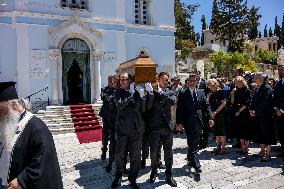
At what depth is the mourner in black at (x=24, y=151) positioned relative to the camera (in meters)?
2.84

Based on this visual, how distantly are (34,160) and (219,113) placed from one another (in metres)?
6.28

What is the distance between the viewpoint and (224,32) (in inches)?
1516

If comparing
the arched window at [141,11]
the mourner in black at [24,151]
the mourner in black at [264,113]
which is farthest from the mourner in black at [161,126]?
the arched window at [141,11]

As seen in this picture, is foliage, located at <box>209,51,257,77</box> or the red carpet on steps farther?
foliage, located at <box>209,51,257,77</box>

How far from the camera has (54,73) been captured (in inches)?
621

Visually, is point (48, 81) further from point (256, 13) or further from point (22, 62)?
point (256, 13)

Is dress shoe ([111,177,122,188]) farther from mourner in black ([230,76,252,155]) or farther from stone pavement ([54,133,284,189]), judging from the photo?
mourner in black ([230,76,252,155])

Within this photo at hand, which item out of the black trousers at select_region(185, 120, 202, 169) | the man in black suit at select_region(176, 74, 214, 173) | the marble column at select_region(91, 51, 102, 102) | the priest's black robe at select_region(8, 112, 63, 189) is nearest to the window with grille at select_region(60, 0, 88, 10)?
the marble column at select_region(91, 51, 102, 102)

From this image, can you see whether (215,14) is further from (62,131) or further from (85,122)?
(62,131)

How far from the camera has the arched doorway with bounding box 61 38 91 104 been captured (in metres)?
16.5

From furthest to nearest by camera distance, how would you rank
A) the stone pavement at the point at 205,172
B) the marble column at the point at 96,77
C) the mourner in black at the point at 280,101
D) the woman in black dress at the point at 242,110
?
the marble column at the point at 96,77 < the woman in black dress at the point at 242,110 < the mourner in black at the point at 280,101 < the stone pavement at the point at 205,172

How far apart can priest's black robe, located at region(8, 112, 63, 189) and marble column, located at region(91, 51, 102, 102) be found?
544 inches

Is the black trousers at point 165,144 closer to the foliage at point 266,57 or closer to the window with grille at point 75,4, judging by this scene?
the window with grille at point 75,4

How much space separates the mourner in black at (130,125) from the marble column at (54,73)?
10615mm
